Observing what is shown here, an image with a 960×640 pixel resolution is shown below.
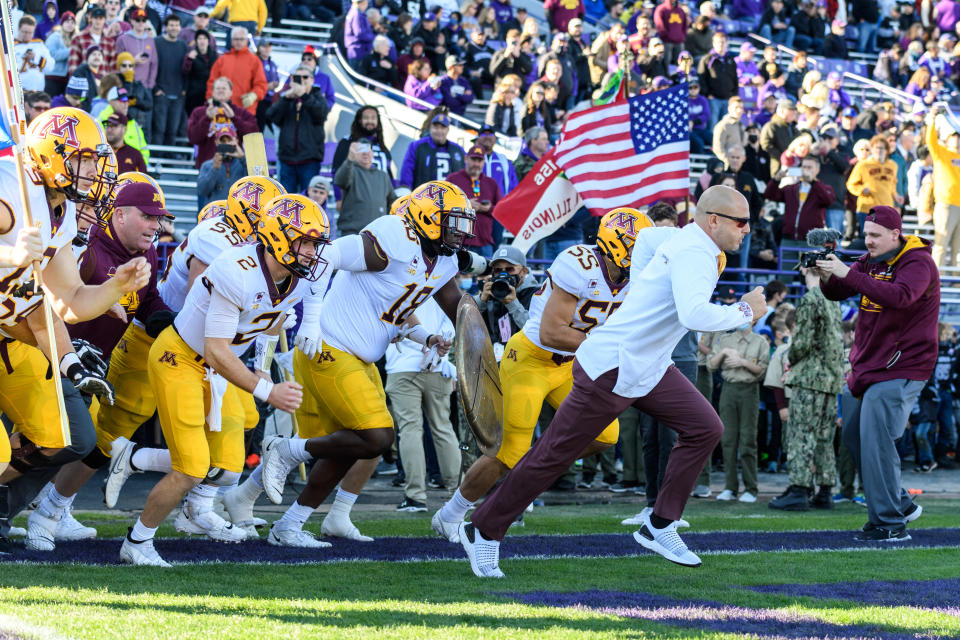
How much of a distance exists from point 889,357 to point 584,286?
2.24 m

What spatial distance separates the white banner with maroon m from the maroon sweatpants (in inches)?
261

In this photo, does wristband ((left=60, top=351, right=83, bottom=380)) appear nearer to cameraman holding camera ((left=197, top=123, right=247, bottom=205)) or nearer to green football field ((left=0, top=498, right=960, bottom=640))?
green football field ((left=0, top=498, right=960, bottom=640))

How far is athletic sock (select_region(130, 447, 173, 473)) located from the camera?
292 inches

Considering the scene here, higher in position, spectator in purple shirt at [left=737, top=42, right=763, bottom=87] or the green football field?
the green football field

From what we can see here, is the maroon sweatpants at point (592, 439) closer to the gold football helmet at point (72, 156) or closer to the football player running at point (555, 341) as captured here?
the football player running at point (555, 341)

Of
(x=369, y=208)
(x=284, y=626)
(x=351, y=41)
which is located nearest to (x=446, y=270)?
(x=284, y=626)

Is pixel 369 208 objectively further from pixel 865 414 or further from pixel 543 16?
pixel 543 16

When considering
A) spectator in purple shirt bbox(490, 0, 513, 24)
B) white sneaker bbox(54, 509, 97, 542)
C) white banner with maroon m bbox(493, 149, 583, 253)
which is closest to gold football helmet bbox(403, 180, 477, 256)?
white sneaker bbox(54, 509, 97, 542)

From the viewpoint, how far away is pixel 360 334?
768 centimetres

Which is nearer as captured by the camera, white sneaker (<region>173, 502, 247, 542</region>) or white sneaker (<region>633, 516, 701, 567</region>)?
white sneaker (<region>633, 516, 701, 567</region>)

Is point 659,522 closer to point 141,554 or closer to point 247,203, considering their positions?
point 141,554

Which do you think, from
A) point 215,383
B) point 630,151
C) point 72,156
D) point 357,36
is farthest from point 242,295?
point 357,36

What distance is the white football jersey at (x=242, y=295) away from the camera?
21.6 feet

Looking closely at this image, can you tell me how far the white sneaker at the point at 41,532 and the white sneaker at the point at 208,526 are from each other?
82 cm
